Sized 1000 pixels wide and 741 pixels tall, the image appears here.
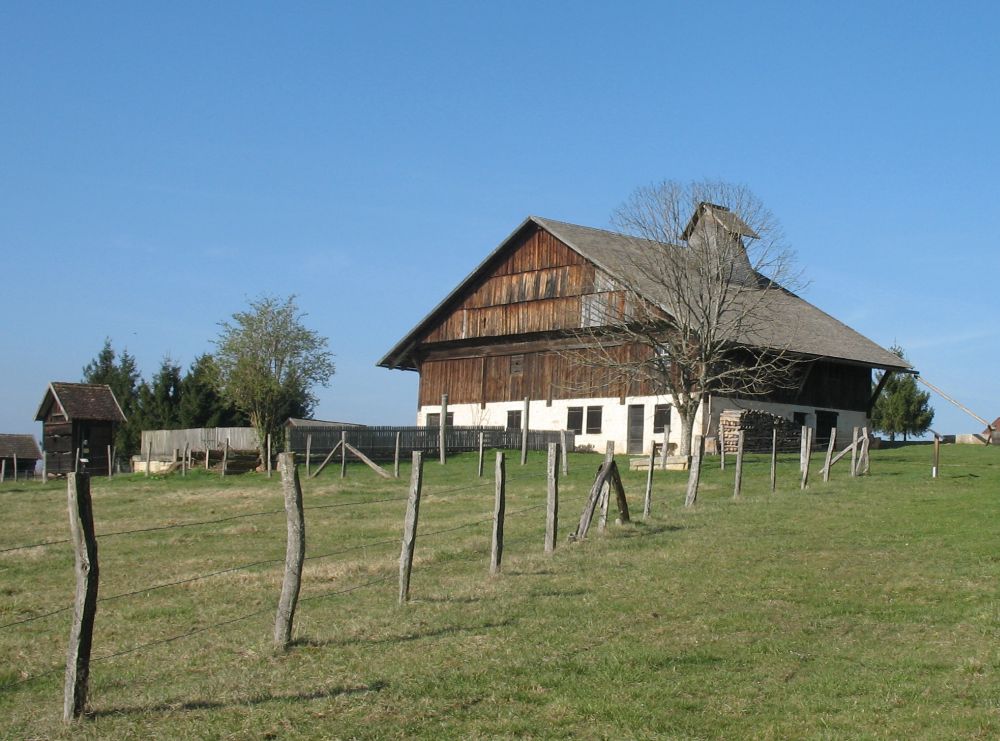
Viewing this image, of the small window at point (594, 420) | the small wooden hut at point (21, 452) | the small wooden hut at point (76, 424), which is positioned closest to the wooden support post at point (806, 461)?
the small window at point (594, 420)

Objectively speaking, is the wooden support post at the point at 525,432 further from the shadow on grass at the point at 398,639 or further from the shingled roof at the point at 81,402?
the shadow on grass at the point at 398,639

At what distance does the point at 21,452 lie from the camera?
61312 millimetres

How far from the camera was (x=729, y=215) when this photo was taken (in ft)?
144

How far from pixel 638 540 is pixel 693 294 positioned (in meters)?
24.5

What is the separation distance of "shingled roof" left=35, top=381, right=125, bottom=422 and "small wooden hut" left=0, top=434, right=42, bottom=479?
5198mm

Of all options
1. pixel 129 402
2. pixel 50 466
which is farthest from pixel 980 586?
pixel 129 402

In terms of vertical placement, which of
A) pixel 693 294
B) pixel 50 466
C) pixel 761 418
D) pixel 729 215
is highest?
pixel 729 215

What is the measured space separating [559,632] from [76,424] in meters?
46.9

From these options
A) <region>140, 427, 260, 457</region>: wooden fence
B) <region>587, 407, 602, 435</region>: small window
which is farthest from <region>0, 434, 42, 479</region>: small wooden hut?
<region>587, 407, 602, 435</region>: small window

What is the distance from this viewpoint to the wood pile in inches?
1683

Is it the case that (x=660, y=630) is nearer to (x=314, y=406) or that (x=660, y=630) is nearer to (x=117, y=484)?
(x=117, y=484)

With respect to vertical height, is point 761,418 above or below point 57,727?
above

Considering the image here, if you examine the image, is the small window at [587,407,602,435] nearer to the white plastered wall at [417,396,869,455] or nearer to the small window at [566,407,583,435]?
the white plastered wall at [417,396,869,455]

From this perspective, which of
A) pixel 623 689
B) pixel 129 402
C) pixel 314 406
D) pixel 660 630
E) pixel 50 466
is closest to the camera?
pixel 623 689
